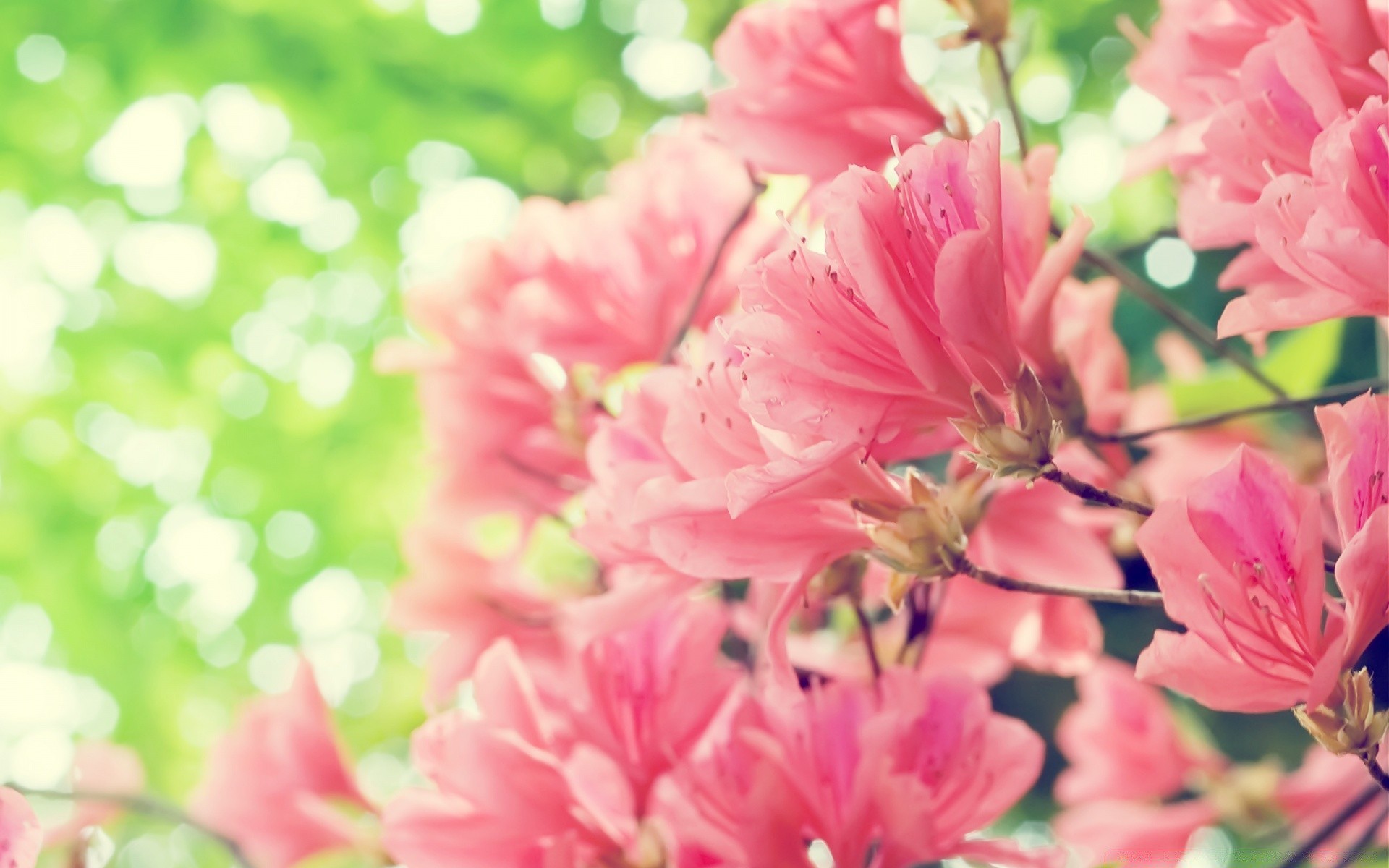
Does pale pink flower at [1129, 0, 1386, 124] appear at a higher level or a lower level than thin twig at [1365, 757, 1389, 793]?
higher

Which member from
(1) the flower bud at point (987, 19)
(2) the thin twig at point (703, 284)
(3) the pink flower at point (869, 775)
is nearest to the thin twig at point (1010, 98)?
(1) the flower bud at point (987, 19)

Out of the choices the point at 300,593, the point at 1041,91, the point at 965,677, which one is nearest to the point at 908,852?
the point at 965,677

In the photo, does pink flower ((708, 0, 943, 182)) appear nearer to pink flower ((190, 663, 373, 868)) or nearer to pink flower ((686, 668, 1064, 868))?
pink flower ((686, 668, 1064, 868))

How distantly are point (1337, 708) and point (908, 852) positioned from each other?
0.17m

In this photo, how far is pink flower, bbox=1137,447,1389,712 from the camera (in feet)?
1.09

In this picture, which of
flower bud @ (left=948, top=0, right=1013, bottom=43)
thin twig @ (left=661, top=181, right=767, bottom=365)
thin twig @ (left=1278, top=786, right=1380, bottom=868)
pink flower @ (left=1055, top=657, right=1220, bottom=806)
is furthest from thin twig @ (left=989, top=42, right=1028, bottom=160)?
pink flower @ (left=1055, top=657, right=1220, bottom=806)

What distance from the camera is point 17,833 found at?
374mm

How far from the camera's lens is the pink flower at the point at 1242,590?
0.33 metres

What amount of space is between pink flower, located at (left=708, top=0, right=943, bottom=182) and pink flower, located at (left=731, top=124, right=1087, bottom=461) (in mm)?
164

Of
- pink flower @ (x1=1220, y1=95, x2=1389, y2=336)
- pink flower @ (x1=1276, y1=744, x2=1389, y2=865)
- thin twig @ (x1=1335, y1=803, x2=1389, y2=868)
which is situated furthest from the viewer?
pink flower @ (x1=1276, y1=744, x2=1389, y2=865)

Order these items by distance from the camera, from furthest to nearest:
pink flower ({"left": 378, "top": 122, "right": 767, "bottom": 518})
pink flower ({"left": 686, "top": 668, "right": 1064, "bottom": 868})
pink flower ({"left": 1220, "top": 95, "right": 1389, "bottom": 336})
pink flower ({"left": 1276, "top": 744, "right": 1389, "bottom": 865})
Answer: pink flower ({"left": 1276, "top": 744, "right": 1389, "bottom": 865}) < pink flower ({"left": 378, "top": 122, "right": 767, "bottom": 518}) < pink flower ({"left": 686, "top": 668, "right": 1064, "bottom": 868}) < pink flower ({"left": 1220, "top": 95, "right": 1389, "bottom": 336})

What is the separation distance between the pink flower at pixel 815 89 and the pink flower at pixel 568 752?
0.22m

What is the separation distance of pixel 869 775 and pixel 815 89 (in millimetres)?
302

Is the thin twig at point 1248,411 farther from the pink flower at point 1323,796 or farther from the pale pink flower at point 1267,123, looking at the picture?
the pink flower at point 1323,796
